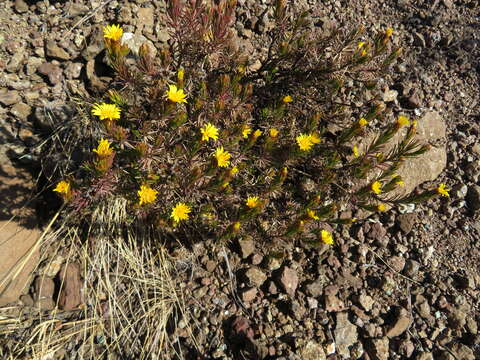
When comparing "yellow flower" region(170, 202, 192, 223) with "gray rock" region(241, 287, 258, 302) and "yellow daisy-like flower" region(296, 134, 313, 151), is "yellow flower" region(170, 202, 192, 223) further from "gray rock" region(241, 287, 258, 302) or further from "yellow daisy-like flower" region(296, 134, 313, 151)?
"yellow daisy-like flower" region(296, 134, 313, 151)

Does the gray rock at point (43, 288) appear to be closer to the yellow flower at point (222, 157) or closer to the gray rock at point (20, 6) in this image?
the yellow flower at point (222, 157)

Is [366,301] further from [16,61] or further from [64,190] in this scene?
[16,61]

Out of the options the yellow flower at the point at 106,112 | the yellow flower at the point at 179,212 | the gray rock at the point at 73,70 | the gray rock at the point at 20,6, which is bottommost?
the yellow flower at the point at 179,212

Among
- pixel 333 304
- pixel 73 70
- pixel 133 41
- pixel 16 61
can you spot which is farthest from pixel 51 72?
pixel 333 304

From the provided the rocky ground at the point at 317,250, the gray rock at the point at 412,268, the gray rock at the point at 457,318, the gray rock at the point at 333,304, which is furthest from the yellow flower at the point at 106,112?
the gray rock at the point at 457,318

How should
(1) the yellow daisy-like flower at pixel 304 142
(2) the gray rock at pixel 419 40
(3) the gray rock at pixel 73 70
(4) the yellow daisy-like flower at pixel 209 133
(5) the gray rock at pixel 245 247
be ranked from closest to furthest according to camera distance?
(4) the yellow daisy-like flower at pixel 209 133, (1) the yellow daisy-like flower at pixel 304 142, (5) the gray rock at pixel 245 247, (3) the gray rock at pixel 73 70, (2) the gray rock at pixel 419 40

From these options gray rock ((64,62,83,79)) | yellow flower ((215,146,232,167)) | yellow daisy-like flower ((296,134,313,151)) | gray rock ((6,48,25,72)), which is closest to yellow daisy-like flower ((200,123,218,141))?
yellow flower ((215,146,232,167))
